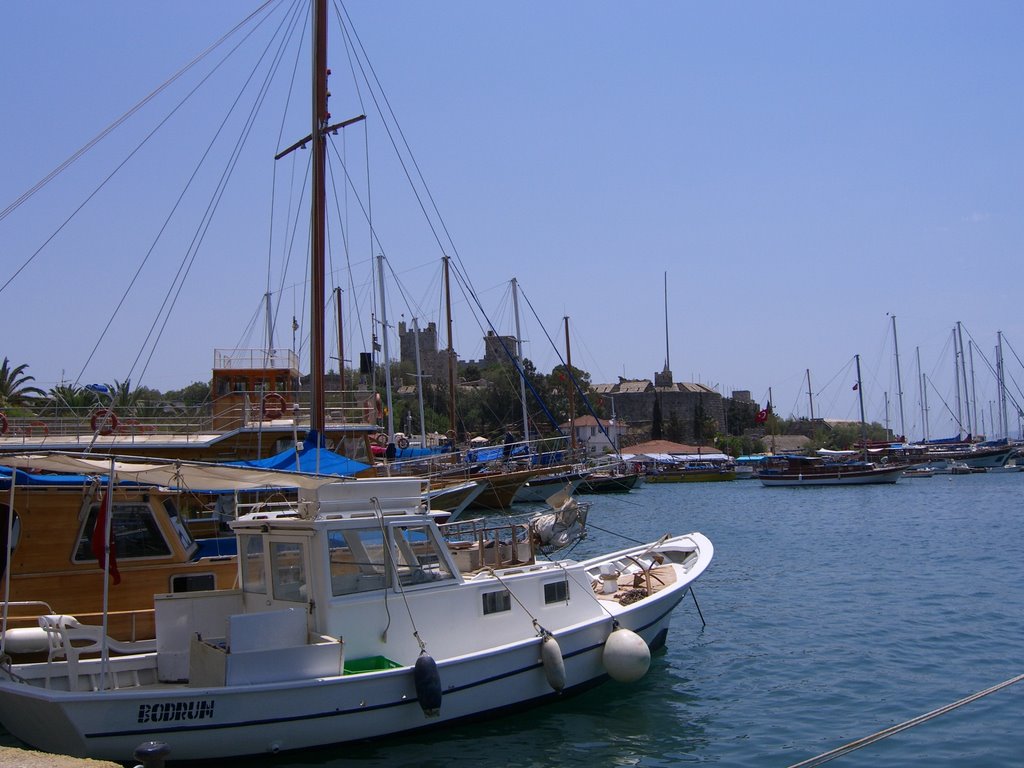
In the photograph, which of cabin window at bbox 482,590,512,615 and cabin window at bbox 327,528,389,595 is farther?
cabin window at bbox 482,590,512,615

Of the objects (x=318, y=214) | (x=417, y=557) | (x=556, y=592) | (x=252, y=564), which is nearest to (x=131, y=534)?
(x=252, y=564)

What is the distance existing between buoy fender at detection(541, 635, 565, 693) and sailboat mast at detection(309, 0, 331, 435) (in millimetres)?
8916

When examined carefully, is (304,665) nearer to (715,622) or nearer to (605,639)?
(605,639)

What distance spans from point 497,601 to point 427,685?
181 cm

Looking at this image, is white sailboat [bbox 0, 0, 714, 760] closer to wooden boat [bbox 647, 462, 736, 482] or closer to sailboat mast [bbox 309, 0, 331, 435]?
sailboat mast [bbox 309, 0, 331, 435]

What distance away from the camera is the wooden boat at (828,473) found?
69688 millimetres

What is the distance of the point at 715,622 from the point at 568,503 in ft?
15.7

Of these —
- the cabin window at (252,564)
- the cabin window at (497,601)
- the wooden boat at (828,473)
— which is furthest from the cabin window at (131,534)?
the wooden boat at (828,473)

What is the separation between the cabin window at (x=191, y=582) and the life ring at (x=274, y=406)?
20.5 metres

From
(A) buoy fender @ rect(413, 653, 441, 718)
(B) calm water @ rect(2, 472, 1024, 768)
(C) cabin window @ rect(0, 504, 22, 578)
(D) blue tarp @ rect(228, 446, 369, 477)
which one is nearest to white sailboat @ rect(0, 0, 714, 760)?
(A) buoy fender @ rect(413, 653, 441, 718)

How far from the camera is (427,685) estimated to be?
418 inches

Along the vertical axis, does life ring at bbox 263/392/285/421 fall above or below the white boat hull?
above

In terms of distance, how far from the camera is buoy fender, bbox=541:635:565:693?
1191 cm

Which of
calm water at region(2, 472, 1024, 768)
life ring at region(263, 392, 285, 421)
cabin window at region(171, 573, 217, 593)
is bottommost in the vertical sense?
calm water at region(2, 472, 1024, 768)
